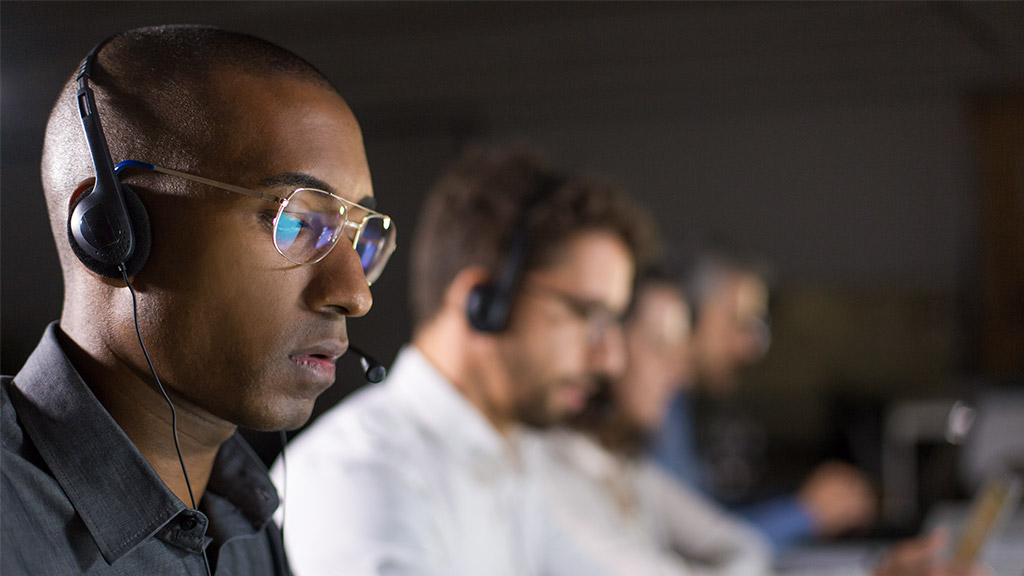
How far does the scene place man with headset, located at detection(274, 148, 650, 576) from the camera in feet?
3.44

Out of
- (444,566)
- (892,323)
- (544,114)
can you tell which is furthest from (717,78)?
(444,566)

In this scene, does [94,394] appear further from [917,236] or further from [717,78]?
[917,236]

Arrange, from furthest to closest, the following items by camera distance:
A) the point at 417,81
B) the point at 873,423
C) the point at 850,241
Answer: the point at 850,241 < the point at 873,423 < the point at 417,81

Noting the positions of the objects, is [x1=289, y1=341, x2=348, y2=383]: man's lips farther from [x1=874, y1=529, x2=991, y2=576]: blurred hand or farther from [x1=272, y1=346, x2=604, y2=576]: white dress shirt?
[x1=874, y1=529, x2=991, y2=576]: blurred hand

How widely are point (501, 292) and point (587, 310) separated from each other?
0.16 m

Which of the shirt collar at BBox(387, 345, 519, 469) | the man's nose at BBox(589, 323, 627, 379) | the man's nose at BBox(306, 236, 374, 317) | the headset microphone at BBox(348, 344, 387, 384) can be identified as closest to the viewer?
the man's nose at BBox(306, 236, 374, 317)

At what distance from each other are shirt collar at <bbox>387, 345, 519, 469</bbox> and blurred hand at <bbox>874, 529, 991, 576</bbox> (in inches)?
30.4

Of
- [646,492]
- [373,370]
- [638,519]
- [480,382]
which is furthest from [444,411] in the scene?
[646,492]

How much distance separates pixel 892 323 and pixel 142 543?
3905 mm

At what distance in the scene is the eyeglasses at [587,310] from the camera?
135 centimetres

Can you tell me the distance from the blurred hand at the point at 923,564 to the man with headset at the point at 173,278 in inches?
48.9

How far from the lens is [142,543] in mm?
582

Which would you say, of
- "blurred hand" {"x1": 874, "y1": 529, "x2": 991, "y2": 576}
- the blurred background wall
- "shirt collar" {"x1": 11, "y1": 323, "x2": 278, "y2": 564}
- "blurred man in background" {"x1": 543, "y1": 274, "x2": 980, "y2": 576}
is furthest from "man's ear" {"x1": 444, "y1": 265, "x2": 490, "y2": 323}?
the blurred background wall

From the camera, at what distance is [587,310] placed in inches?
53.6
